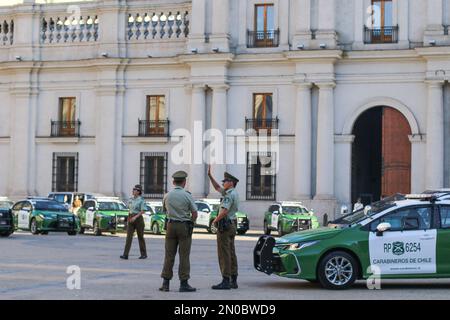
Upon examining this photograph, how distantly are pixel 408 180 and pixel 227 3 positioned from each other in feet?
39.8

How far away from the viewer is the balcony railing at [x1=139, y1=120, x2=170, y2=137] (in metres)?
47.6

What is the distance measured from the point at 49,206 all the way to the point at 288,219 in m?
9.50

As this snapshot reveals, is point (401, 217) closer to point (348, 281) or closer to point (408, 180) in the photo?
point (348, 281)

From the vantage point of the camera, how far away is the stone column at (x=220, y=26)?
149 feet

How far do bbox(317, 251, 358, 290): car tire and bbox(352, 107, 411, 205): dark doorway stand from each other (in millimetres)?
27685

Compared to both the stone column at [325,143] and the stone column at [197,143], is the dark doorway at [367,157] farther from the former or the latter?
the stone column at [197,143]

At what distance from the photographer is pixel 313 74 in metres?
44.2

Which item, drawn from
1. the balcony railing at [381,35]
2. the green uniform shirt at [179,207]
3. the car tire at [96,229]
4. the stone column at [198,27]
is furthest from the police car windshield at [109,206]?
the green uniform shirt at [179,207]

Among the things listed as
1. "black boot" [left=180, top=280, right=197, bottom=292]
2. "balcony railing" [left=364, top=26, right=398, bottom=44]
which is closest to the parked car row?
"balcony railing" [left=364, top=26, right=398, bottom=44]

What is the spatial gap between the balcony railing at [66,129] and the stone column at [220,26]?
8863 millimetres

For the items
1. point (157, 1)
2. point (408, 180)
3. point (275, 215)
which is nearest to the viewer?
point (275, 215)

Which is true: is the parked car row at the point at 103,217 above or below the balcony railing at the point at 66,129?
below

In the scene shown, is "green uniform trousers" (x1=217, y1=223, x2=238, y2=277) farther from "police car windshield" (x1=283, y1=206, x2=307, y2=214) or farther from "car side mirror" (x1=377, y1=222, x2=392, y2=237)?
"police car windshield" (x1=283, y1=206, x2=307, y2=214)

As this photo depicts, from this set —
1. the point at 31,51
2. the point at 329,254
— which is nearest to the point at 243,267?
the point at 329,254
